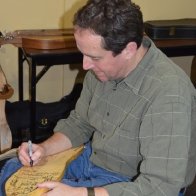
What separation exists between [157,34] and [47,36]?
27.9 inches

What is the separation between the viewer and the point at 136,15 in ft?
3.48

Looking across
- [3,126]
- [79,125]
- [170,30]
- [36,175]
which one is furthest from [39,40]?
[36,175]

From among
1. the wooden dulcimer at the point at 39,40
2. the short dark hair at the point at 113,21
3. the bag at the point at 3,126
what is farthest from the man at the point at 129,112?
the wooden dulcimer at the point at 39,40

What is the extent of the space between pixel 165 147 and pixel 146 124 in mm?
89

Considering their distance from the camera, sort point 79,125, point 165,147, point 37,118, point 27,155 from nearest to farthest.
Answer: point 165,147 → point 27,155 → point 79,125 → point 37,118

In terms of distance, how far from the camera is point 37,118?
2293mm

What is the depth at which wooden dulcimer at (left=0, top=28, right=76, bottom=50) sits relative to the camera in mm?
2031

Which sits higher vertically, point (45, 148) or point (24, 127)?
point (45, 148)

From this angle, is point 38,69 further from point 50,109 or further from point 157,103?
point 157,103

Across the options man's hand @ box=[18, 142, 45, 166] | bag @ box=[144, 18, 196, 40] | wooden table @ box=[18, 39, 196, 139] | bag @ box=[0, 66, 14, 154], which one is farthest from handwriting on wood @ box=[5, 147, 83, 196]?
bag @ box=[144, 18, 196, 40]

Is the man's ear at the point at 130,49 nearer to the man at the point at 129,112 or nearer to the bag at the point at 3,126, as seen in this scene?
the man at the point at 129,112

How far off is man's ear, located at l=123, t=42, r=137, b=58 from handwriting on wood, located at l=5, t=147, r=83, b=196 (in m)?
0.46

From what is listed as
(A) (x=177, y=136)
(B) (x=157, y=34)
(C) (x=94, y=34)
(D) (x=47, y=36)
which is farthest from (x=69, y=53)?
(A) (x=177, y=136)

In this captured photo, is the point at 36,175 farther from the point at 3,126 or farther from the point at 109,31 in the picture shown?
the point at 3,126
